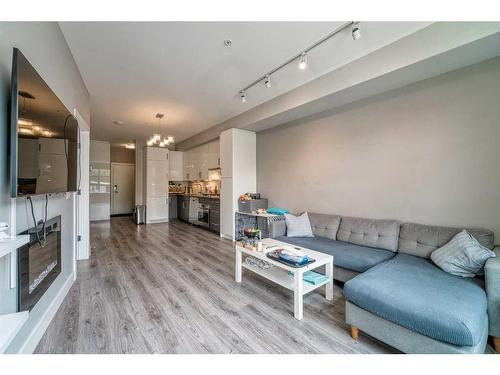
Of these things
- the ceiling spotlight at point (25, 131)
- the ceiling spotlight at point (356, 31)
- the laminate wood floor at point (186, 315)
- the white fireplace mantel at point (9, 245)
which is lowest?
the laminate wood floor at point (186, 315)

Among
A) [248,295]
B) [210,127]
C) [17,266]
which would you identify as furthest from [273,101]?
[17,266]

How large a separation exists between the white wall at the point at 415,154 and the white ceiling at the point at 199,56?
838 millimetres

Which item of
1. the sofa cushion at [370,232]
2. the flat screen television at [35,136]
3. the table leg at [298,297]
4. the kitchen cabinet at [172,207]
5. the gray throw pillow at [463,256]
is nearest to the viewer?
the flat screen television at [35,136]

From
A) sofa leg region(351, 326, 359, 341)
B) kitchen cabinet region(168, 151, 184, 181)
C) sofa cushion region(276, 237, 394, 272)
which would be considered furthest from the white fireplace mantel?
kitchen cabinet region(168, 151, 184, 181)

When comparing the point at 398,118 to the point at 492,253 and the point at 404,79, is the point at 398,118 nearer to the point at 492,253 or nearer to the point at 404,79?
the point at 404,79

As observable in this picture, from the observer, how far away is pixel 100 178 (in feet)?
23.0

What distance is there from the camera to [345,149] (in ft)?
10.8

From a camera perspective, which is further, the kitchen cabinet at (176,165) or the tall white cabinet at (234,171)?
the kitchen cabinet at (176,165)

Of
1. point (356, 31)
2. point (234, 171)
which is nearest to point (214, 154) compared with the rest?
point (234, 171)

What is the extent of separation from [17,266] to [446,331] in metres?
Answer: 2.68

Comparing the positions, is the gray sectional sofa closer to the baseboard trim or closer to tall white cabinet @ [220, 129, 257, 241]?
the baseboard trim

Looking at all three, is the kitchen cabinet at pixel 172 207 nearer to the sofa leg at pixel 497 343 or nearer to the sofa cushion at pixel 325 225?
the sofa cushion at pixel 325 225

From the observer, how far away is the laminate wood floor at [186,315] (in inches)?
61.1

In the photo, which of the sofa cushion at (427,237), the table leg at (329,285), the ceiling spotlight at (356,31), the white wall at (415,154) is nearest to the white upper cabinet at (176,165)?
the white wall at (415,154)
